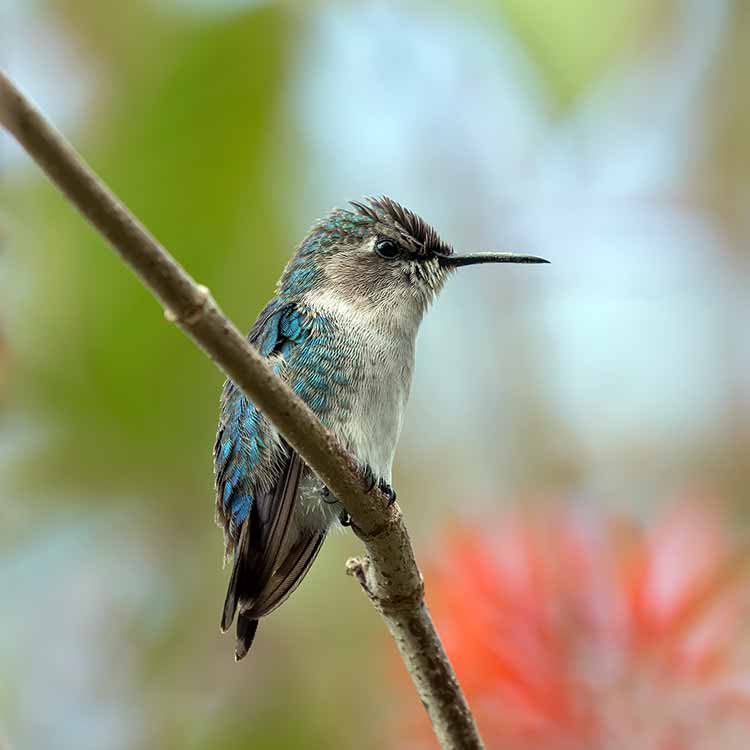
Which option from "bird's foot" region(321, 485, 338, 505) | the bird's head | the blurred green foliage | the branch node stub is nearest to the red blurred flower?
"bird's foot" region(321, 485, 338, 505)

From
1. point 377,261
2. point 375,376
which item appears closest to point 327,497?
point 375,376

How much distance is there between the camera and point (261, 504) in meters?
2.68

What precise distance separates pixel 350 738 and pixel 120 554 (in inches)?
39.2

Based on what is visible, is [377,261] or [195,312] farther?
[377,261]

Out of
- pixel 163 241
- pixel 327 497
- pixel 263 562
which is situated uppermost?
pixel 163 241

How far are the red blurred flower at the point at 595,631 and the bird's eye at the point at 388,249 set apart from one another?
0.85 m

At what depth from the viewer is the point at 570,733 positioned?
238 centimetres

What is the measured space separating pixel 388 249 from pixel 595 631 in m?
1.31

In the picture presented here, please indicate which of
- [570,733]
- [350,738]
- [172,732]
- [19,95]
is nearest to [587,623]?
[570,733]

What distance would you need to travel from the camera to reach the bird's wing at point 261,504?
2631mm

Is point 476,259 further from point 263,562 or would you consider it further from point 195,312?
point 195,312

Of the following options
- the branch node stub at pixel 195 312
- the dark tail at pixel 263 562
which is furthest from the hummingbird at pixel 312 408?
the branch node stub at pixel 195 312

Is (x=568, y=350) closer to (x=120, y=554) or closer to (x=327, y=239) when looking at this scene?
(x=327, y=239)

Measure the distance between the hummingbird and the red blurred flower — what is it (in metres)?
0.37
